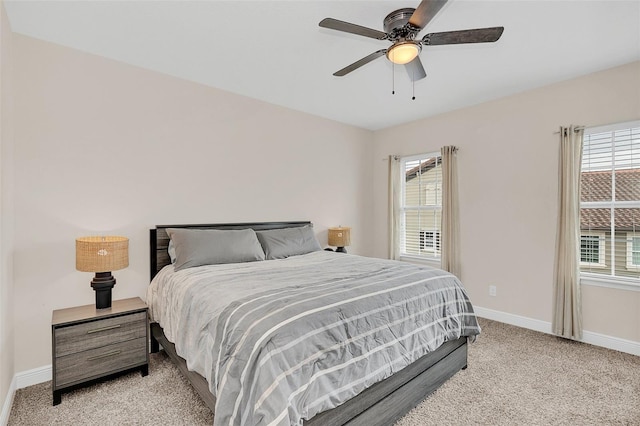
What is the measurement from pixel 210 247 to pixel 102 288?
85cm

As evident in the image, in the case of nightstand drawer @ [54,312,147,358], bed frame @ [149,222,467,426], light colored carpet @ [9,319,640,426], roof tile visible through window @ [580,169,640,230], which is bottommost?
light colored carpet @ [9,319,640,426]

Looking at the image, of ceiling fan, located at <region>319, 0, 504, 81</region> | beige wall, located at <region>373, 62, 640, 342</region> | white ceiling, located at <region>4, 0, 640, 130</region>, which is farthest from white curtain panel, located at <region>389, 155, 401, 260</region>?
ceiling fan, located at <region>319, 0, 504, 81</region>

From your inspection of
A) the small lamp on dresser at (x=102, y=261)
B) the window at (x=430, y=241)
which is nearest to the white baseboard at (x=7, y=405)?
the small lamp on dresser at (x=102, y=261)

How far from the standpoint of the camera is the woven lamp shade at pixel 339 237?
4.34 meters

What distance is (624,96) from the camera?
2885 mm

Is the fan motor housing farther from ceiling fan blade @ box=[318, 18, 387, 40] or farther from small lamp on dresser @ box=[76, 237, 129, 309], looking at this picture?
small lamp on dresser @ box=[76, 237, 129, 309]

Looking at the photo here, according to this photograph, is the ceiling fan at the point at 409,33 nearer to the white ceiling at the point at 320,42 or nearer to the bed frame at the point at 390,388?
the white ceiling at the point at 320,42

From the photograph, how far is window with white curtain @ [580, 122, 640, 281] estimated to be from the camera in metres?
2.89

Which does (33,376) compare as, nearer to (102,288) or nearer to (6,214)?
(102,288)

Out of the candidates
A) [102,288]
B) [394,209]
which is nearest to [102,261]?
[102,288]

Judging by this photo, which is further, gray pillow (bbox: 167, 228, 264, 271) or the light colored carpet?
gray pillow (bbox: 167, 228, 264, 271)

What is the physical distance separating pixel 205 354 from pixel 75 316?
120 cm

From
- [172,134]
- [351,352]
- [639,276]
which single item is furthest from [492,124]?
[172,134]

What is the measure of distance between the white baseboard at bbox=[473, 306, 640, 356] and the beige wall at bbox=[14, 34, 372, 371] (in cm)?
281
